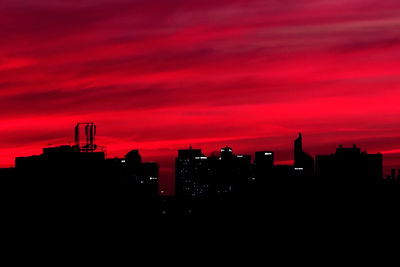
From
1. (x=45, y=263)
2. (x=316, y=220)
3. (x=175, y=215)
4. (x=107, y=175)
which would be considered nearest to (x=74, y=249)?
(x=45, y=263)

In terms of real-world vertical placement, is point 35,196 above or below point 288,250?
above

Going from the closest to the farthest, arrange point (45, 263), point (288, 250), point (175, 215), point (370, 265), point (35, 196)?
point (45, 263) → point (35, 196) → point (370, 265) → point (288, 250) → point (175, 215)

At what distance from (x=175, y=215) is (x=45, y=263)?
75517 millimetres

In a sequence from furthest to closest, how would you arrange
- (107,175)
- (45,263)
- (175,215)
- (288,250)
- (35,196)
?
(175,215)
(288,250)
(107,175)
(35,196)
(45,263)

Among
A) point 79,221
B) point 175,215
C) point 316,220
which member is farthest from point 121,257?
point 316,220

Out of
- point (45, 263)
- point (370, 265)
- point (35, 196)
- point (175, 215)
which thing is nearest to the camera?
point (45, 263)

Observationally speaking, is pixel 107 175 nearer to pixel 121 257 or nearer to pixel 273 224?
pixel 121 257

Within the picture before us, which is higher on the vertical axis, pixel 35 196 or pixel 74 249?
pixel 35 196

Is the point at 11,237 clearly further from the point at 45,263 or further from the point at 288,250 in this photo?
the point at 288,250

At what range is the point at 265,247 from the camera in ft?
521

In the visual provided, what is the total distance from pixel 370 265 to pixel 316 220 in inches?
1694

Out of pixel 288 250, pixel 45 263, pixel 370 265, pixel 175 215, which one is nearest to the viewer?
pixel 45 263

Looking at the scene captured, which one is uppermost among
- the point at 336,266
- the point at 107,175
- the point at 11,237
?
the point at 107,175

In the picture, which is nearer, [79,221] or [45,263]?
[45,263]
